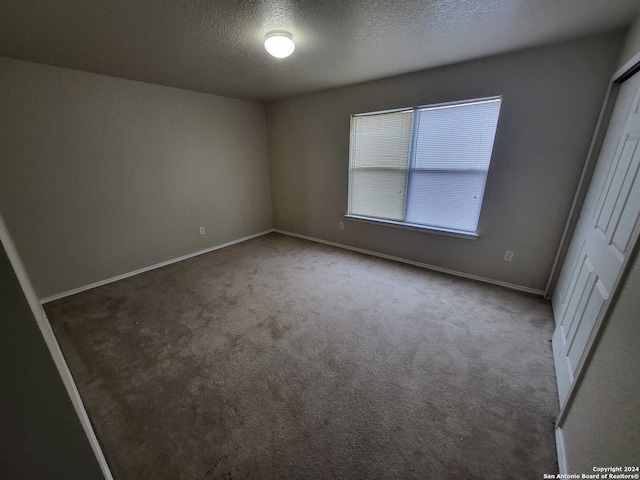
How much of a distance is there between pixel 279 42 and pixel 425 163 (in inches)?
78.0

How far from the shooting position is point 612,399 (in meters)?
0.92

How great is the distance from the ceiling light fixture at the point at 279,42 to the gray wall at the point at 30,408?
78.8 inches

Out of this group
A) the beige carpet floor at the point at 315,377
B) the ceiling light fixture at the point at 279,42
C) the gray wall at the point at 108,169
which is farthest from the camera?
the gray wall at the point at 108,169

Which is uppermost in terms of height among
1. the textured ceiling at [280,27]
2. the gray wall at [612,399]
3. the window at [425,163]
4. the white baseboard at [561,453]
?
the textured ceiling at [280,27]

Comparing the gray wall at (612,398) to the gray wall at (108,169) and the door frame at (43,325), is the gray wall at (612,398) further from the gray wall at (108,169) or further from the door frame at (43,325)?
the gray wall at (108,169)

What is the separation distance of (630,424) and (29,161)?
4.25 m

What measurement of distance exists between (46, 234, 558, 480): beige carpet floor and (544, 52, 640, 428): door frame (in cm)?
30

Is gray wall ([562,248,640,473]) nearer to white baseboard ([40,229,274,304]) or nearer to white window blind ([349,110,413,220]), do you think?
A: white window blind ([349,110,413,220])

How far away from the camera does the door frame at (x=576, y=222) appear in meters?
1.07

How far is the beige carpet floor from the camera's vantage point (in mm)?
1223

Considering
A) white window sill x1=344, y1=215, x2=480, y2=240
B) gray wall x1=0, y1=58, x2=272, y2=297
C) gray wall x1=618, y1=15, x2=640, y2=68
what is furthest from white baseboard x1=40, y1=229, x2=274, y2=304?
gray wall x1=618, y1=15, x2=640, y2=68

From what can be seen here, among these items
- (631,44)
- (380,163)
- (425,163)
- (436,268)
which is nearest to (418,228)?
(436,268)

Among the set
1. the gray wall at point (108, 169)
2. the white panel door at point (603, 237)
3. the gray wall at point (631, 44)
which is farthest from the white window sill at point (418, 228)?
the gray wall at point (108, 169)

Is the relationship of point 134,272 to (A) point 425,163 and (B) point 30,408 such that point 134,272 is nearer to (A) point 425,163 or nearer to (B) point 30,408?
(B) point 30,408
